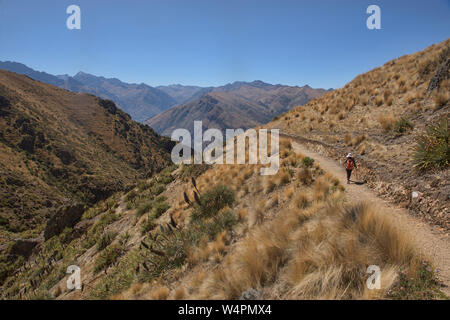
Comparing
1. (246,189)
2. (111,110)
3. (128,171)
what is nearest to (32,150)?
(128,171)

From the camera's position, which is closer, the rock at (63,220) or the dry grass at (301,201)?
the dry grass at (301,201)

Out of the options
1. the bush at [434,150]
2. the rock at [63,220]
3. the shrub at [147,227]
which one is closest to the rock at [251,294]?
the shrub at [147,227]

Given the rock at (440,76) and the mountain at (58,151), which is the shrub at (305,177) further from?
the mountain at (58,151)

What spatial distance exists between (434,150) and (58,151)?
81949 millimetres

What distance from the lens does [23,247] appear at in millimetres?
15883

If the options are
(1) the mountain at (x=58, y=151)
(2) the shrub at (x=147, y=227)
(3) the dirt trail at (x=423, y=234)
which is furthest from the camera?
(1) the mountain at (x=58, y=151)

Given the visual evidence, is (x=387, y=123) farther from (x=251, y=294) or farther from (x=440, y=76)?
(x=251, y=294)

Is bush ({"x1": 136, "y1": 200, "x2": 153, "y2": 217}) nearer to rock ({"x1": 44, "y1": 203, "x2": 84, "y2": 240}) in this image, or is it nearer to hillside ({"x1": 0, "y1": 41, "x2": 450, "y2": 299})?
hillside ({"x1": 0, "y1": 41, "x2": 450, "y2": 299})

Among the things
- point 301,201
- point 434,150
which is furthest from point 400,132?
point 301,201

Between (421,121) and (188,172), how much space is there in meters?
14.3

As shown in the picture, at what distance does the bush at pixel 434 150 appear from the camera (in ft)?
21.9

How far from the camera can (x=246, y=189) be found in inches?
380

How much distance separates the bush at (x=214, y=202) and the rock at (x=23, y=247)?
16332 mm
